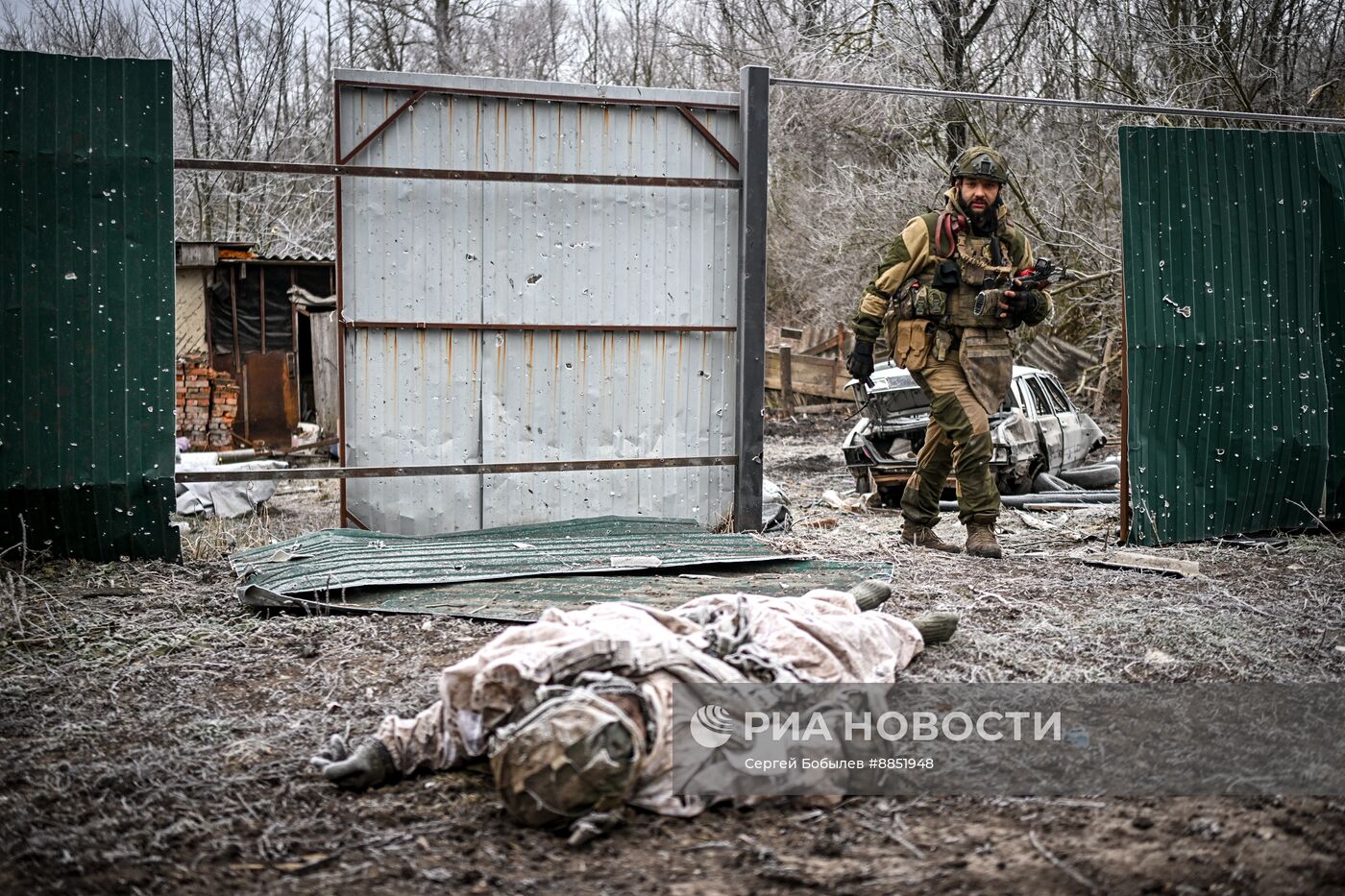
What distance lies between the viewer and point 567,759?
2.81m

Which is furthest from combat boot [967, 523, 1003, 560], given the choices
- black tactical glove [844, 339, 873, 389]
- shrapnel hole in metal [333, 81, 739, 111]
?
shrapnel hole in metal [333, 81, 739, 111]

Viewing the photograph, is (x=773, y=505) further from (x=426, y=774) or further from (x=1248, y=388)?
(x=426, y=774)

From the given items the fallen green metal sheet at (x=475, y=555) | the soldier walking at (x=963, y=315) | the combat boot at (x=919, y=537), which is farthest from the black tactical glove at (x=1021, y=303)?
the fallen green metal sheet at (x=475, y=555)

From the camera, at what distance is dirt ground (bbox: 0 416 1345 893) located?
8.91 ft

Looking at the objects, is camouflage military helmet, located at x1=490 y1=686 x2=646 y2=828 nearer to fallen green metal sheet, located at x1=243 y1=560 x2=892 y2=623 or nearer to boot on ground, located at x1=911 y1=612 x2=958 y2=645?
boot on ground, located at x1=911 y1=612 x2=958 y2=645

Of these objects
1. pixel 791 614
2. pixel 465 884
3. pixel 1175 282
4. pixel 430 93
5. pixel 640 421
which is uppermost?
pixel 430 93

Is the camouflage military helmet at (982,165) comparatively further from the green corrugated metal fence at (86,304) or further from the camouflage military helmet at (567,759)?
the camouflage military helmet at (567,759)

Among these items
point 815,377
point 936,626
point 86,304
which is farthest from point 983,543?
point 815,377

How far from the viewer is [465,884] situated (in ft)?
8.80

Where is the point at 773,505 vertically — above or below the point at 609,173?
below

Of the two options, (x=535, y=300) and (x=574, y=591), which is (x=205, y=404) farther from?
(x=574, y=591)

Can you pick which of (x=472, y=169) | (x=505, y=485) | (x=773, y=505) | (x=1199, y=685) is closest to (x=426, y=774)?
(x=1199, y=685)

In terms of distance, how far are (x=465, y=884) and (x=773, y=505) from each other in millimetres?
5972

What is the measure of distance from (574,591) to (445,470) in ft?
6.09
